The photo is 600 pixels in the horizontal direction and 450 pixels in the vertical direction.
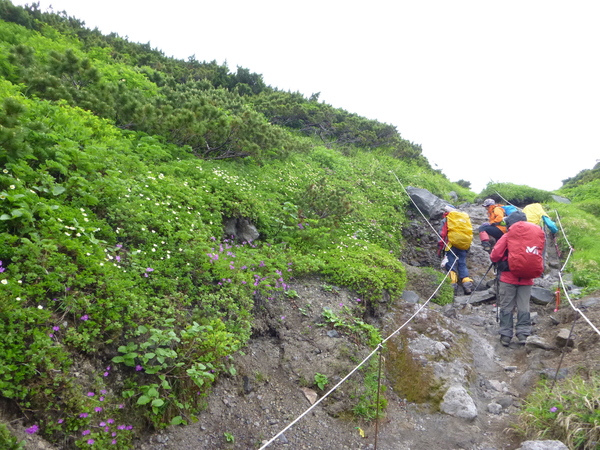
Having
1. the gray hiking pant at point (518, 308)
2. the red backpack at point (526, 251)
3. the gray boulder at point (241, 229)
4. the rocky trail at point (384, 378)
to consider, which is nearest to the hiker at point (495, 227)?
the rocky trail at point (384, 378)

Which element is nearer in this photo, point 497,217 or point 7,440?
point 7,440

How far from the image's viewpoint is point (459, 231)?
9.86 meters

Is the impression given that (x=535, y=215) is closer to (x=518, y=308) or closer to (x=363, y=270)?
(x=518, y=308)

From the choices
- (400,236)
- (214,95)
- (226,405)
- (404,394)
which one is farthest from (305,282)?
(214,95)

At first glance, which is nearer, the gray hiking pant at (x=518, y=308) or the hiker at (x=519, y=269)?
the hiker at (x=519, y=269)

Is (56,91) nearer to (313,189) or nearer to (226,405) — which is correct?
(313,189)

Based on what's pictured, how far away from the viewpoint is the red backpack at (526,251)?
6.59 meters

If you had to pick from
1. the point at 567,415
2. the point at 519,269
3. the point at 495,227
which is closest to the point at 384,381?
the point at 567,415

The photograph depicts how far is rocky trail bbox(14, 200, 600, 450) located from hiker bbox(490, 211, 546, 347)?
335mm

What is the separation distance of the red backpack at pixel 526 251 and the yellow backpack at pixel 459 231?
3037mm

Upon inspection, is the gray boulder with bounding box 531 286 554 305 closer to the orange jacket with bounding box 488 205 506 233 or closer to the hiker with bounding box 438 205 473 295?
the hiker with bounding box 438 205 473 295

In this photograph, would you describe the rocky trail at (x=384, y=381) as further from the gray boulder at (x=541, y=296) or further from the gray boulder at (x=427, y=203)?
the gray boulder at (x=427, y=203)

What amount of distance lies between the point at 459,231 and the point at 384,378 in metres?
5.64

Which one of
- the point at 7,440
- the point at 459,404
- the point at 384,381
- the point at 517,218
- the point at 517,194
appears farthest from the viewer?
the point at 517,194
